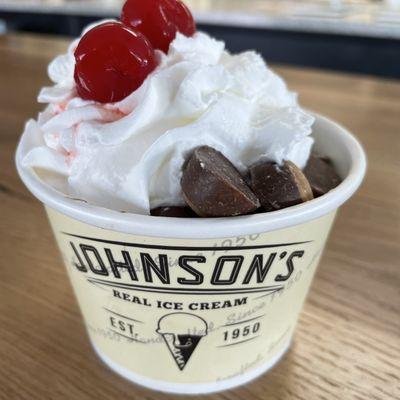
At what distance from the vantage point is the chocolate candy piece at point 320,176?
0.57 metres

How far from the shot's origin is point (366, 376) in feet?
2.04

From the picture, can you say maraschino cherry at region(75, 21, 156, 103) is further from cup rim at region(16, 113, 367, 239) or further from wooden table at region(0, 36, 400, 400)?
wooden table at region(0, 36, 400, 400)

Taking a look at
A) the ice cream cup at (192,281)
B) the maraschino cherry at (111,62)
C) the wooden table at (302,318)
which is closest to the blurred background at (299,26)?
the wooden table at (302,318)

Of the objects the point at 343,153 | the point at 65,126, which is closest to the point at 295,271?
the point at 343,153

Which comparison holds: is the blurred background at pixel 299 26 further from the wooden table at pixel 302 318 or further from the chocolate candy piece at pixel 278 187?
the chocolate candy piece at pixel 278 187

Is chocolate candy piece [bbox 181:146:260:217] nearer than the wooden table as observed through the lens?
Yes

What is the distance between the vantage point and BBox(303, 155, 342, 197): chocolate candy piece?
→ 571mm

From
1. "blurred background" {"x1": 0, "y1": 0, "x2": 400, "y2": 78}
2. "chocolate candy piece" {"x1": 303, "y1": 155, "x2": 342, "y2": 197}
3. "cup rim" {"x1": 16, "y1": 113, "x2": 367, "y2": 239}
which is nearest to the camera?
"cup rim" {"x1": 16, "y1": 113, "x2": 367, "y2": 239}

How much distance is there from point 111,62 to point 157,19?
11cm

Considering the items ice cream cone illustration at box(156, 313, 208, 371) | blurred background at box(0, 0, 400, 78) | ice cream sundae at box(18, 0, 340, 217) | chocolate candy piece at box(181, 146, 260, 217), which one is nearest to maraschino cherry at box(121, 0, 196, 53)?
→ ice cream sundae at box(18, 0, 340, 217)

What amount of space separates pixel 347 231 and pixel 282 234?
42 centimetres

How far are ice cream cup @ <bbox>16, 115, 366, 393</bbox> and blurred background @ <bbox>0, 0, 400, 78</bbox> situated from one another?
2009 mm

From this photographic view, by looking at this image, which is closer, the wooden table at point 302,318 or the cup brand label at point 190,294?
the cup brand label at point 190,294

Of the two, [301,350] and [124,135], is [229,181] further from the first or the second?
[301,350]
